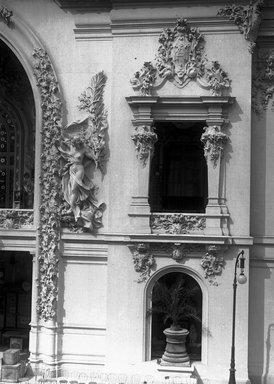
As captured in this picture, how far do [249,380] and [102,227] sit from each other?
725 centimetres

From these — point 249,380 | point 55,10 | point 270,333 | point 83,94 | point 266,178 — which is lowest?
point 249,380

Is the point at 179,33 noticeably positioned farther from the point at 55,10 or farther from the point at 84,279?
the point at 84,279

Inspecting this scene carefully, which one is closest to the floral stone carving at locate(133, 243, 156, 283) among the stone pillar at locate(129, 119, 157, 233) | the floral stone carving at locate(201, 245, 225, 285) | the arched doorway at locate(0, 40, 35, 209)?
the stone pillar at locate(129, 119, 157, 233)

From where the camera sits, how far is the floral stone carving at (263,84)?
1962 centimetres

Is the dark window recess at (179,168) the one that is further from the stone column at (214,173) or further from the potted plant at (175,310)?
the potted plant at (175,310)

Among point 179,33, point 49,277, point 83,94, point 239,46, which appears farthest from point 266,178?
point 49,277

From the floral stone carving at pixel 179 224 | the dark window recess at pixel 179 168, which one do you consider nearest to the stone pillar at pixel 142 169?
the floral stone carving at pixel 179 224

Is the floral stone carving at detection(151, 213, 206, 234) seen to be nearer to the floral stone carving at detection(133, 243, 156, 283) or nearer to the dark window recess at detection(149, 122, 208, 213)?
the floral stone carving at detection(133, 243, 156, 283)

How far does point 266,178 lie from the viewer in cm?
1953

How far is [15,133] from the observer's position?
23.8 metres

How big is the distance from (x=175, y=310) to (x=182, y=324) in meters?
1.71

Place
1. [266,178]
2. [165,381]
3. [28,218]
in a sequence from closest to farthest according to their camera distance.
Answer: [165,381] < [266,178] < [28,218]

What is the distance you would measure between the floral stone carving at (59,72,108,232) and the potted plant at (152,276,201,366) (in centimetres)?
338

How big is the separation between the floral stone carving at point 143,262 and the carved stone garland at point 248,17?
777cm
